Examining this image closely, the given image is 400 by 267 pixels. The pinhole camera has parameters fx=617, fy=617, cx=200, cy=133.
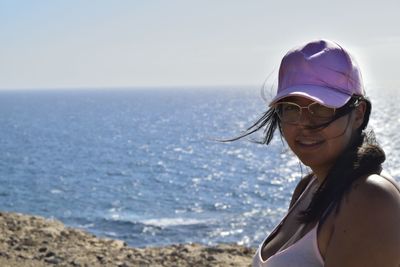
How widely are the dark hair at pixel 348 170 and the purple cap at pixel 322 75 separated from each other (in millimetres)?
81

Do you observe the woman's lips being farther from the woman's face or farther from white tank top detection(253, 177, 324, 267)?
white tank top detection(253, 177, 324, 267)

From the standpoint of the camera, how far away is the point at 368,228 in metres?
2.07

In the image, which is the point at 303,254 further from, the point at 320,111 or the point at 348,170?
the point at 320,111

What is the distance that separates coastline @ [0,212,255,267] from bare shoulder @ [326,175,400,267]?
663 centimetres

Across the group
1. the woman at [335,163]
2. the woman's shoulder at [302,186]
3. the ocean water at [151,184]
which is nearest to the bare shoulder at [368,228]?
the woman at [335,163]

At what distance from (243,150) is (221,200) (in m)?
38.7

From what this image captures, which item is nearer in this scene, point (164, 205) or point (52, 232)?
point (52, 232)

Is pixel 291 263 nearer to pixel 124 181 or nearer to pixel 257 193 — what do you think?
pixel 257 193

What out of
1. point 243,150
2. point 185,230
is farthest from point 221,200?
point 243,150

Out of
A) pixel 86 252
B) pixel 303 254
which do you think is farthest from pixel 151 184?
pixel 303 254

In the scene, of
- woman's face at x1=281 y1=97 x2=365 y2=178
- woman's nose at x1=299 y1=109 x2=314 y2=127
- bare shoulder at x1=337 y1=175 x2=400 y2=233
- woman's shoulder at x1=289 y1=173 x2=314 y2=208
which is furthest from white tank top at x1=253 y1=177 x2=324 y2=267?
woman's shoulder at x1=289 y1=173 x2=314 y2=208

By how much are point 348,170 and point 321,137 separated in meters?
0.19

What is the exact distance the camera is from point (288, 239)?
2.67m

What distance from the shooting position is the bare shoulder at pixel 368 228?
6.79 feet
